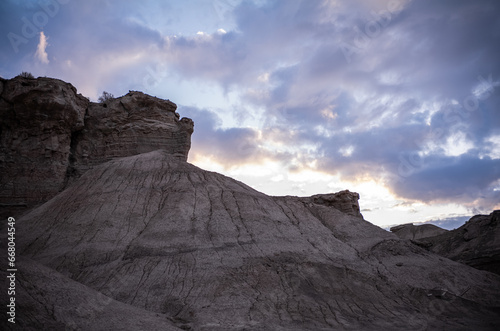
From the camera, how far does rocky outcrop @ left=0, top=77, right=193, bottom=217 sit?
88.9ft

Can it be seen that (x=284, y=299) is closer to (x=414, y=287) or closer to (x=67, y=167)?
(x=414, y=287)

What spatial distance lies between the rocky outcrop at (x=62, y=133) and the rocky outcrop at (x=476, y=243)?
74.2 feet

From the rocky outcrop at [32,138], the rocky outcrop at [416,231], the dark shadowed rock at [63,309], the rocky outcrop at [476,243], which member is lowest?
the dark shadowed rock at [63,309]

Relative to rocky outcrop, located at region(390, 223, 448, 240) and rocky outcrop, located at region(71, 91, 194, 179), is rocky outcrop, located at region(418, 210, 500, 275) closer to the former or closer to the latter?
rocky outcrop, located at region(390, 223, 448, 240)

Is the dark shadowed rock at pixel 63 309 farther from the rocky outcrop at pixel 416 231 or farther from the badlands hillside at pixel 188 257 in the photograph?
the rocky outcrop at pixel 416 231

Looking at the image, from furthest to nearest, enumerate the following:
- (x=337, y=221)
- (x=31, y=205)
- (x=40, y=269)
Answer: (x=31, y=205), (x=337, y=221), (x=40, y=269)

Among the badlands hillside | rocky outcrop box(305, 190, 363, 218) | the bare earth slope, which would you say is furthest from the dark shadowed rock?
rocky outcrop box(305, 190, 363, 218)

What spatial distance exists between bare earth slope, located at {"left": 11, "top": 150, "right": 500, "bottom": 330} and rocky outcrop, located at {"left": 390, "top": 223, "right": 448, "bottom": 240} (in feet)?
99.7

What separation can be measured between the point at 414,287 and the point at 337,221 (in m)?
6.70

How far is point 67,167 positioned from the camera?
95.4 feet

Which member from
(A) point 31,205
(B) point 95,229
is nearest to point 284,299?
(B) point 95,229

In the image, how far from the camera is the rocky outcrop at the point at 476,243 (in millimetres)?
24906

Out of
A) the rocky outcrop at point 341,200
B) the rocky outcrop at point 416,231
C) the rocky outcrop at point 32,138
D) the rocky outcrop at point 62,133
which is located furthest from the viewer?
the rocky outcrop at point 416,231

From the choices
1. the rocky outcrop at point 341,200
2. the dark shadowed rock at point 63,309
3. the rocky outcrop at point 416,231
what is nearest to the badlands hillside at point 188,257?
the dark shadowed rock at point 63,309
